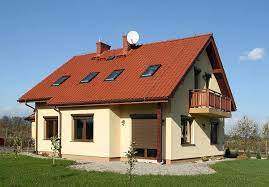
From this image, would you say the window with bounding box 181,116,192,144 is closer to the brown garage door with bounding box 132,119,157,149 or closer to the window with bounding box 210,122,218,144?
the brown garage door with bounding box 132,119,157,149

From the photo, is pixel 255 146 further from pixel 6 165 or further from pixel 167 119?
pixel 6 165

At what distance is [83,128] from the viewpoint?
21.5 m

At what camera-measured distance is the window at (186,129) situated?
21016mm

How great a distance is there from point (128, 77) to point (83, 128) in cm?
360

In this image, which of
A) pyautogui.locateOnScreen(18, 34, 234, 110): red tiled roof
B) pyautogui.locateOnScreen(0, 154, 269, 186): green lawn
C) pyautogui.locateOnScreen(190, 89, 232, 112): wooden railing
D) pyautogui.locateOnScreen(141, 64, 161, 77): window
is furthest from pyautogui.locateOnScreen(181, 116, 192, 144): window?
pyautogui.locateOnScreen(0, 154, 269, 186): green lawn

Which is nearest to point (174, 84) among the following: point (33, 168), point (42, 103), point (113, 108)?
point (113, 108)

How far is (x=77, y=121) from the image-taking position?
861 inches

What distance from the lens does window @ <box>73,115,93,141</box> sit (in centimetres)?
2119

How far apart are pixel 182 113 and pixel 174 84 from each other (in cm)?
231

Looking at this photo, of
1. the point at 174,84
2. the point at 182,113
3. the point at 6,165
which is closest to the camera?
the point at 6,165

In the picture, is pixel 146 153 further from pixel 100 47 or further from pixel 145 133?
pixel 100 47

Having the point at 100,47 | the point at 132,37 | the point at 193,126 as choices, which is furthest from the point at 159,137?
the point at 100,47

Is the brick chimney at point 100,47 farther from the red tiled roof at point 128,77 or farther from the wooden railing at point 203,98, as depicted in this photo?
the wooden railing at point 203,98

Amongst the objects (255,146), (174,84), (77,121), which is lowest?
(255,146)
